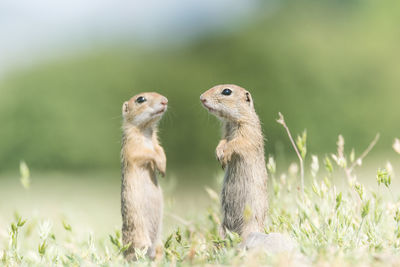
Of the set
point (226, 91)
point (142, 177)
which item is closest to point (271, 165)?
point (226, 91)

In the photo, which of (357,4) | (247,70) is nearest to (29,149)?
(247,70)

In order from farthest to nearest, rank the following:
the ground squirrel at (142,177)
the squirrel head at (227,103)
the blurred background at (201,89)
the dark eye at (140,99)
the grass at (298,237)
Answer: the blurred background at (201,89), the dark eye at (140,99), the squirrel head at (227,103), the ground squirrel at (142,177), the grass at (298,237)

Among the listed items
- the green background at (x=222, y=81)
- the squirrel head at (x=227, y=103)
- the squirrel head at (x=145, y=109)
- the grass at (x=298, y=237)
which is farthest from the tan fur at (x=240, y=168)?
the green background at (x=222, y=81)

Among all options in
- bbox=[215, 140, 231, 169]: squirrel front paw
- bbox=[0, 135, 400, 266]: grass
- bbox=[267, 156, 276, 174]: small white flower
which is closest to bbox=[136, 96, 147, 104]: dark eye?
bbox=[215, 140, 231, 169]: squirrel front paw

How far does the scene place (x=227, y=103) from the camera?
495 cm

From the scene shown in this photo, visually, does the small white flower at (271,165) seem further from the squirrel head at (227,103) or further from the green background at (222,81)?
the green background at (222,81)

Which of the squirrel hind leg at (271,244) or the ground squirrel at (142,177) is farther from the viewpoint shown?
the ground squirrel at (142,177)

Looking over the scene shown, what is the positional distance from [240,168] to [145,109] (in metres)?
0.98

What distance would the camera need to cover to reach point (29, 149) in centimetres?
1555

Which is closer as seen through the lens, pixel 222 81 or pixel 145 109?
pixel 145 109

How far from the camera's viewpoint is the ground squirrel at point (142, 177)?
4.77 metres

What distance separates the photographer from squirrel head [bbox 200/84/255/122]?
193 inches

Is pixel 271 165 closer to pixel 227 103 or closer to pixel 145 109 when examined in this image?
pixel 227 103

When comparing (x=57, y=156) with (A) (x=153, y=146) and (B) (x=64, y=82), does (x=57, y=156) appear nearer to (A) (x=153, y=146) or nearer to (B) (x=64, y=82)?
(B) (x=64, y=82)
